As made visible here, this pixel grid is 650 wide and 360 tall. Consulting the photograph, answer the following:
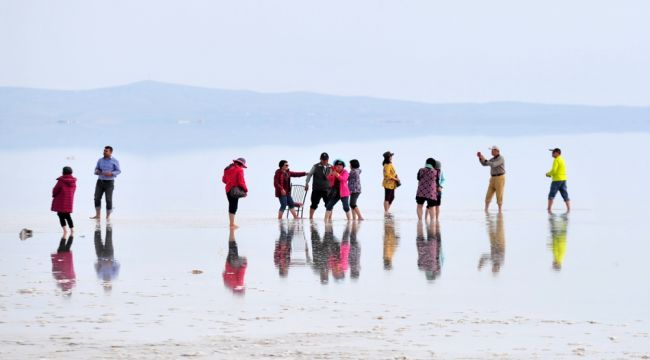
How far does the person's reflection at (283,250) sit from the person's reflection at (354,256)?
84cm

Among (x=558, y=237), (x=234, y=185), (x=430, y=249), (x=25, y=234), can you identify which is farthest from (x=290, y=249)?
(x=558, y=237)

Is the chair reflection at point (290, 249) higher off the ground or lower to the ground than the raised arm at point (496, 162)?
lower

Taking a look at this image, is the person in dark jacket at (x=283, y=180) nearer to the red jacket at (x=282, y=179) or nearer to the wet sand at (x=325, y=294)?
the red jacket at (x=282, y=179)

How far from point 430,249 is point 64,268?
230 inches

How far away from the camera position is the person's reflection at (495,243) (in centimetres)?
1936

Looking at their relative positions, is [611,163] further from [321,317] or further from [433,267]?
[321,317]

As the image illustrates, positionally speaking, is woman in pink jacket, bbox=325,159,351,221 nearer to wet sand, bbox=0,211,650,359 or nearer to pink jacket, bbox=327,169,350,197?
pink jacket, bbox=327,169,350,197

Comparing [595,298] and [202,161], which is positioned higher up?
[202,161]

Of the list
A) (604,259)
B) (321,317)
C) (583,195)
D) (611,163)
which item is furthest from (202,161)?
(321,317)

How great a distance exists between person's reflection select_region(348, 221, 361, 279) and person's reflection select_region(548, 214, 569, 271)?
2.61 m

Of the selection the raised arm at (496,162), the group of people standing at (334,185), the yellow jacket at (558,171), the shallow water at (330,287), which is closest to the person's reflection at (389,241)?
the shallow water at (330,287)

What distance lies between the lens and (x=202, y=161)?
70500 millimetres

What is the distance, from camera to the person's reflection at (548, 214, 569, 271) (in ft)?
64.5

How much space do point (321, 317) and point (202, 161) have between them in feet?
Answer: 186
